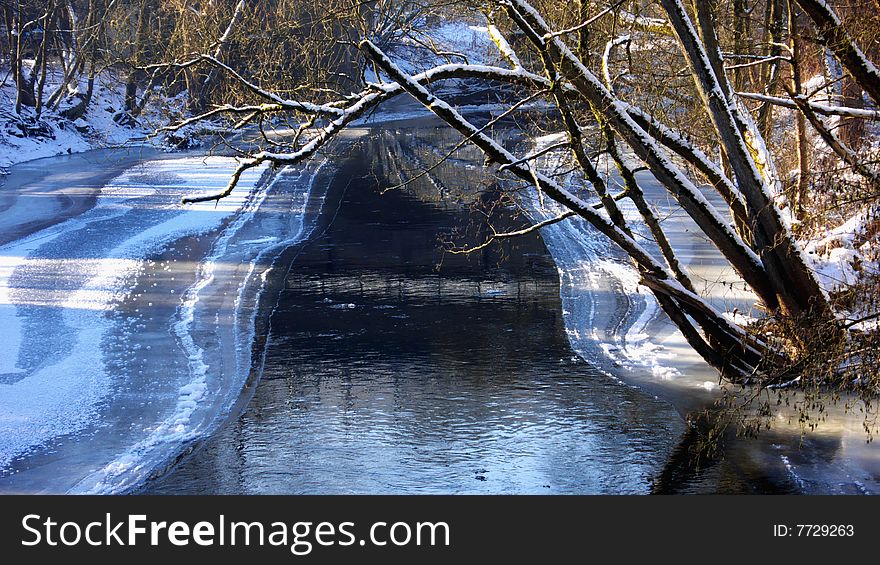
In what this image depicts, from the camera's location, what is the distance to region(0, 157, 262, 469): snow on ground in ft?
31.2

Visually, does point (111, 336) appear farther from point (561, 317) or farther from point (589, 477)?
point (589, 477)

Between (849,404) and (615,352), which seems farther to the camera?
(615,352)

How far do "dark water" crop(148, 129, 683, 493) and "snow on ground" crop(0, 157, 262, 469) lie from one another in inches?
71.4

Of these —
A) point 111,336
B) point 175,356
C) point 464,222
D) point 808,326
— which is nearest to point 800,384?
point 808,326

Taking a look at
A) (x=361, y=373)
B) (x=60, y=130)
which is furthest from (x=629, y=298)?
(x=60, y=130)

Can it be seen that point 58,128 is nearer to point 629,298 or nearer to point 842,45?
point 629,298

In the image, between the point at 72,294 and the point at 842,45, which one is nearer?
the point at 842,45

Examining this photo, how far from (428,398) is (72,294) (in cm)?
626

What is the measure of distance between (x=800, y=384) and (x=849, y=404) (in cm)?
67

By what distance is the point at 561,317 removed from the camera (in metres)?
12.8

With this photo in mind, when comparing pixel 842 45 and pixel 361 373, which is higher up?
pixel 842 45

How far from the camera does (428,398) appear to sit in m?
9.86
